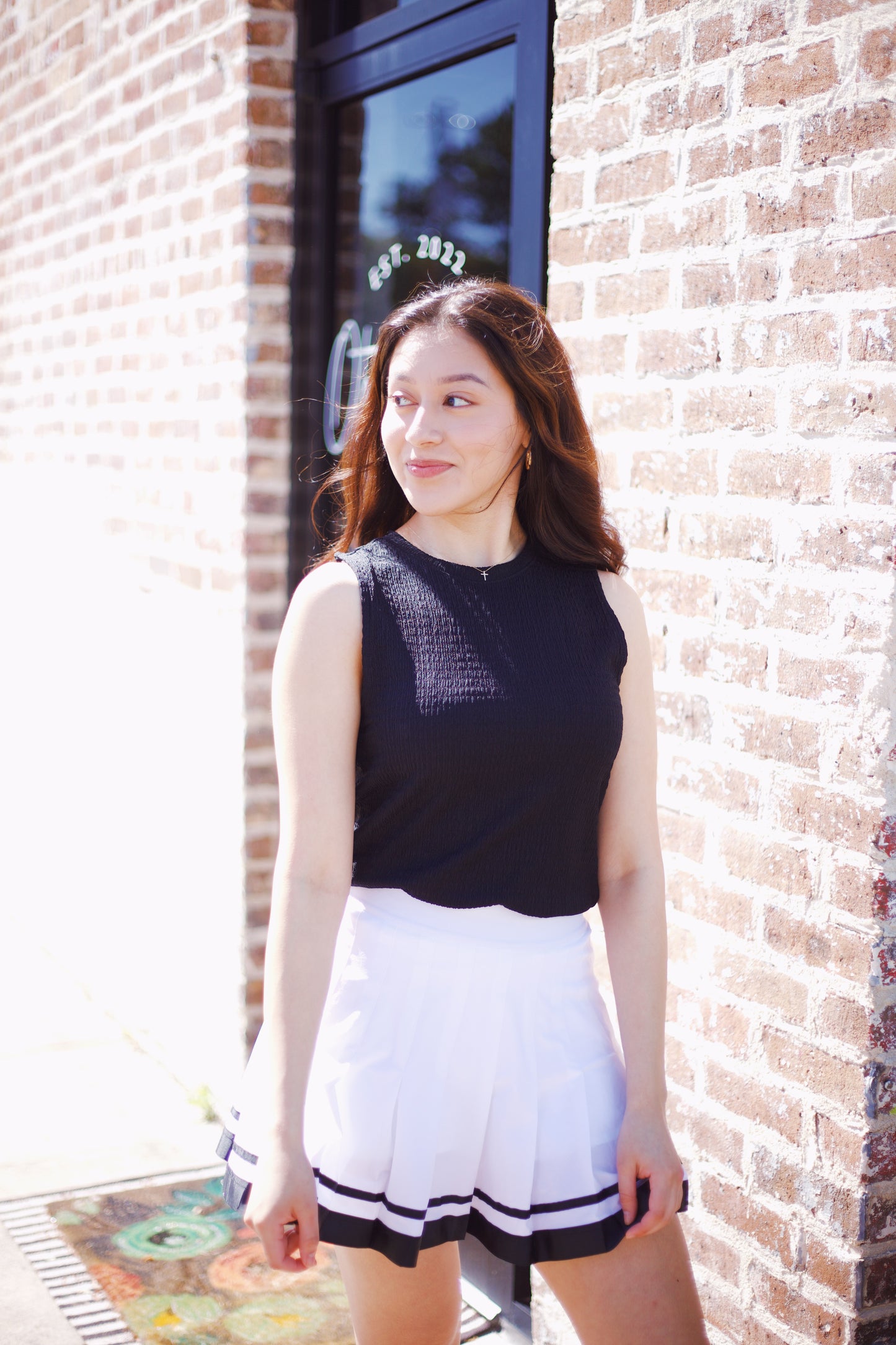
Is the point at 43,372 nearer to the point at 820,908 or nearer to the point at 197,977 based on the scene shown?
the point at 197,977

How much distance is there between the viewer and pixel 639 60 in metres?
2.32

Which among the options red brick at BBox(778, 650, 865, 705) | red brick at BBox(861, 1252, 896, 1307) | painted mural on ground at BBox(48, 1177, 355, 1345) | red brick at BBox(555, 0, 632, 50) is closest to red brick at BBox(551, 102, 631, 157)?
red brick at BBox(555, 0, 632, 50)

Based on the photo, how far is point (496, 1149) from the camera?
1782 mm

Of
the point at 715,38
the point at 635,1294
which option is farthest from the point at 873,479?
the point at 635,1294

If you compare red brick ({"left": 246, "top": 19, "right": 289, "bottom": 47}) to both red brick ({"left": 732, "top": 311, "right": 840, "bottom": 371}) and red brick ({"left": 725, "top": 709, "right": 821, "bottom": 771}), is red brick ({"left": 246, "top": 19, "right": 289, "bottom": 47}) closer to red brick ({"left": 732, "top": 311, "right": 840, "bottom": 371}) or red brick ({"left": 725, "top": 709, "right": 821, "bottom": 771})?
red brick ({"left": 732, "top": 311, "right": 840, "bottom": 371})

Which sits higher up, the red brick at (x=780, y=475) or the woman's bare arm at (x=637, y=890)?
the red brick at (x=780, y=475)

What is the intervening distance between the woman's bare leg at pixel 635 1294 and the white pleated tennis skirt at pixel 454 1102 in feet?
0.19

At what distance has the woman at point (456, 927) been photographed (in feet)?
5.74

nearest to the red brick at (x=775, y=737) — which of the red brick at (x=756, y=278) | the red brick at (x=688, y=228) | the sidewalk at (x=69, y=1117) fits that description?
the red brick at (x=756, y=278)

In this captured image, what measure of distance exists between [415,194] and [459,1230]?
253cm

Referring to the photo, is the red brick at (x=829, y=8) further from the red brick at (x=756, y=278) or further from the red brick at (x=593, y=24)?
the red brick at (x=593, y=24)

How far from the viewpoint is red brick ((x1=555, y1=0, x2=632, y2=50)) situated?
7.72 ft

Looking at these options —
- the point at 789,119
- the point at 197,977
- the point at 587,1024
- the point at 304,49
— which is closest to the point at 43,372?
the point at 304,49

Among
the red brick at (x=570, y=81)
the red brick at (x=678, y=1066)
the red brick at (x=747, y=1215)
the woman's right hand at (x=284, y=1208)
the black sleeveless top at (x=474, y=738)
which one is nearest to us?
the woman's right hand at (x=284, y=1208)
